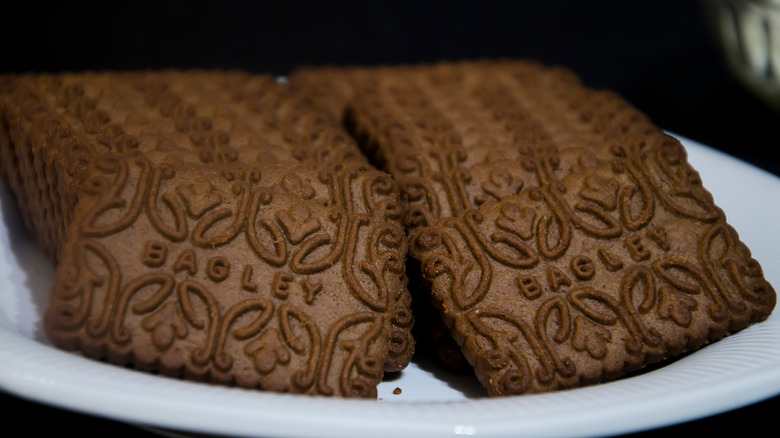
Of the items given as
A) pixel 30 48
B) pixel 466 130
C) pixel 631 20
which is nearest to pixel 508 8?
pixel 631 20

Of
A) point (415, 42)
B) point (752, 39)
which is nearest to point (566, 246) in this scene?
point (752, 39)

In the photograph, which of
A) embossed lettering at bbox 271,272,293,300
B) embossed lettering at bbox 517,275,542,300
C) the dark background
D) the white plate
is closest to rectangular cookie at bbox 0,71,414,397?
embossed lettering at bbox 271,272,293,300

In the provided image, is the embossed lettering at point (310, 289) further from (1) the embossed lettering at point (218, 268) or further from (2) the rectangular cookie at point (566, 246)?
(2) the rectangular cookie at point (566, 246)

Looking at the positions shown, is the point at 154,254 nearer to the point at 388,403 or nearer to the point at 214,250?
the point at 214,250

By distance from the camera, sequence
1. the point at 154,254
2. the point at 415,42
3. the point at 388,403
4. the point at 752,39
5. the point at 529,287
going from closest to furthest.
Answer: the point at 388,403 < the point at 154,254 < the point at 529,287 < the point at 752,39 < the point at 415,42

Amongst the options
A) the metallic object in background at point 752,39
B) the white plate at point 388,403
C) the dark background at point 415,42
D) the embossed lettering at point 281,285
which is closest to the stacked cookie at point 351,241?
the embossed lettering at point 281,285

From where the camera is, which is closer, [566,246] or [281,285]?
[281,285]
